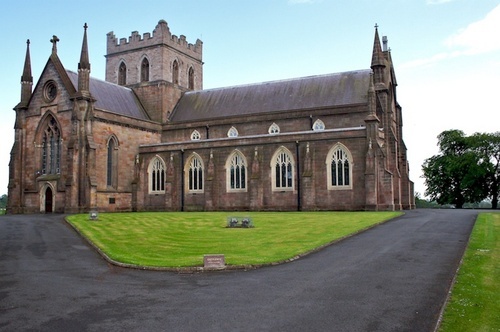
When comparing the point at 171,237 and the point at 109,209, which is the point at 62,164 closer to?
the point at 109,209

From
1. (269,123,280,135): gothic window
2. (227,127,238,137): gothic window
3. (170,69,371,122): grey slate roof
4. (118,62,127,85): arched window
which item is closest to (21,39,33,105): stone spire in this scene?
(118,62,127,85): arched window

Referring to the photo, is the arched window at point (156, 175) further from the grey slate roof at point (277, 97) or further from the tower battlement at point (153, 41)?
the tower battlement at point (153, 41)

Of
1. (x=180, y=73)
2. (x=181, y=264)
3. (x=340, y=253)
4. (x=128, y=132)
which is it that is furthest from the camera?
(x=180, y=73)

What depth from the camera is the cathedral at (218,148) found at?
39594 millimetres

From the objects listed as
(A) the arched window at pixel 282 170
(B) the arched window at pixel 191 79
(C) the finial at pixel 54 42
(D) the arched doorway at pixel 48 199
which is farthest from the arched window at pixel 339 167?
(C) the finial at pixel 54 42

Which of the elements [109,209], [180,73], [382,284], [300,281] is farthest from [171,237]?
[180,73]

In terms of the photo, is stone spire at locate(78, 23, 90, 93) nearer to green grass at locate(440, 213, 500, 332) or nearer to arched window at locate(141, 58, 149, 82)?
arched window at locate(141, 58, 149, 82)

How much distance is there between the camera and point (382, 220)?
27016mm

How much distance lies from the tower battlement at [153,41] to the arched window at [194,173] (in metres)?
18.1

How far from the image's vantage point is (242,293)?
36.4 feet

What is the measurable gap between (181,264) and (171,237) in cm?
698

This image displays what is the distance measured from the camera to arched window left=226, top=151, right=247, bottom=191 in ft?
141

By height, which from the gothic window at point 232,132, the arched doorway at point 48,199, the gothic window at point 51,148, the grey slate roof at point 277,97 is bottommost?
the arched doorway at point 48,199

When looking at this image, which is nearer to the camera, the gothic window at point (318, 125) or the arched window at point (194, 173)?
the gothic window at point (318, 125)
